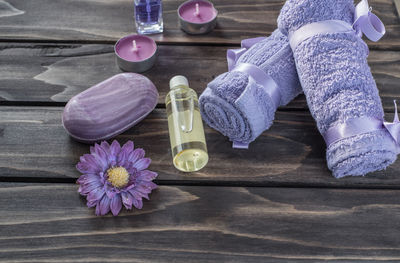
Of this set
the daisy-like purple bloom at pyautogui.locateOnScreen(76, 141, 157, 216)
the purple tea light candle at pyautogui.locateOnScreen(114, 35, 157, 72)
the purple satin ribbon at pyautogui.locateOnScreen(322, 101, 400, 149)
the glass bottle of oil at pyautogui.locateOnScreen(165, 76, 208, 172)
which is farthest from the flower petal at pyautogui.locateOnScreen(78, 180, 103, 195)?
the purple satin ribbon at pyautogui.locateOnScreen(322, 101, 400, 149)

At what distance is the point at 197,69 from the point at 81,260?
1.19 feet

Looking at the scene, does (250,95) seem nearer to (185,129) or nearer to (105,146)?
(185,129)

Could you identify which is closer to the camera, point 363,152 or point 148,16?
point 363,152

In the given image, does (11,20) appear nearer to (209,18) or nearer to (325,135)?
(209,18)

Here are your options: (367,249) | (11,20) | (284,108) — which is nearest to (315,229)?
(367,249)

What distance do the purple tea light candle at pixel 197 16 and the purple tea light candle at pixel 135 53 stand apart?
7 cm

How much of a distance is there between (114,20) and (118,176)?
1.14ft

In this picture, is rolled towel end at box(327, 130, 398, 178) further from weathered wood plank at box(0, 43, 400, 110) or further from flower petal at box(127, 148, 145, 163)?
flower petal at box(127, 148, 145, 163)

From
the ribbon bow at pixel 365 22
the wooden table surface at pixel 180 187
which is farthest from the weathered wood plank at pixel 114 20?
the ribbon bow at pixel 365 22

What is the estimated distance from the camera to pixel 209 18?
2.54ft

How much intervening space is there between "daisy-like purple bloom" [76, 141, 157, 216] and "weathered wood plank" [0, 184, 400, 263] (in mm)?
16

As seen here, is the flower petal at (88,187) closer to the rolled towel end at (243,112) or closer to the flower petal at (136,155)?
the flower petal at (136,155)

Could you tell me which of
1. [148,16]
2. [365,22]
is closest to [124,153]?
[148,16]

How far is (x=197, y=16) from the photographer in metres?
0.78
